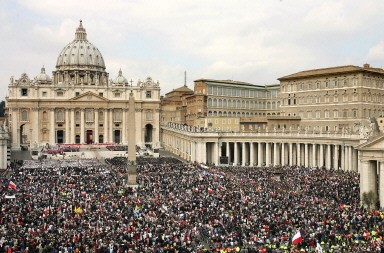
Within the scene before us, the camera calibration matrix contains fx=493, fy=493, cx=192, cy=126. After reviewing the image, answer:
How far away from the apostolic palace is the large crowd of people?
7297 millimetres

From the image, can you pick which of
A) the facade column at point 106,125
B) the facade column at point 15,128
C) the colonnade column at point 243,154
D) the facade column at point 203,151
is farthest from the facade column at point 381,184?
the facade column at point 106,125

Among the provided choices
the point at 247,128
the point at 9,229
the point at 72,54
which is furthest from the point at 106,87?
the point at 9,229

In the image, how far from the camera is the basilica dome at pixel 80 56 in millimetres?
153500

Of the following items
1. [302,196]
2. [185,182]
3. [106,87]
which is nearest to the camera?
[302,196]

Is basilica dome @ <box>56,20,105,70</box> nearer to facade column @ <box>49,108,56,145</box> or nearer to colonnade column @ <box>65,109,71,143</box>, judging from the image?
colonnade column @ <box>65,109,71,143</box>

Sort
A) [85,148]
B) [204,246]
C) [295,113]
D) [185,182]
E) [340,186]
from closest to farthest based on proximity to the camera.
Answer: [204,246]
[340,186]
[185,182]
[295,113]
[85,148]

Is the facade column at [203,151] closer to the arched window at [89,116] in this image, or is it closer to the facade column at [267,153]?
the facade column at [267,153]

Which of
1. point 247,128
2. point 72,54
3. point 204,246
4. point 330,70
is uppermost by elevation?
point 72,54

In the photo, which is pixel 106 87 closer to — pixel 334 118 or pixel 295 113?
pixel 295 113

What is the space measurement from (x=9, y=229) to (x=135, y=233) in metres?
7.81

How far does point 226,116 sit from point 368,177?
6384 centimetres

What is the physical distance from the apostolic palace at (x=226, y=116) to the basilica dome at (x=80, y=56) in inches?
13.9

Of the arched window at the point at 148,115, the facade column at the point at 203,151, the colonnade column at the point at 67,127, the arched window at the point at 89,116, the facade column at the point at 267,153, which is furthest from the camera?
the arched window at the point at 148,115

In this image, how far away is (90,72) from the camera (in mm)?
152750
